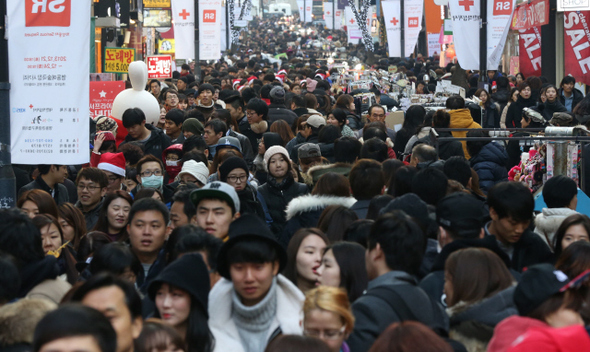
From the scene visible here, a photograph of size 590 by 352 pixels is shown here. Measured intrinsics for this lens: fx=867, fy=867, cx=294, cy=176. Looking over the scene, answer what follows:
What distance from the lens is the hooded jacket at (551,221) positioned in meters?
5.83

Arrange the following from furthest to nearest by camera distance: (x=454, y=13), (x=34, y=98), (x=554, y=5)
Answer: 1. (x=554, y=5)
2. (x=454, y=13)
3. (x=34, y=98)

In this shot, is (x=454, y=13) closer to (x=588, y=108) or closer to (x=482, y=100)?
(x=482, y=100)

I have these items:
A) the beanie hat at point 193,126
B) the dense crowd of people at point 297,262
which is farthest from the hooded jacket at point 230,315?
the beanie hat at point 193,126

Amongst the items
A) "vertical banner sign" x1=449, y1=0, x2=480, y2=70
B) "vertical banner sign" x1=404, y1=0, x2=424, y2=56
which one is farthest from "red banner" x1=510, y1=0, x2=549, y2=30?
"vertical banner sign" x1=404, y1=0, x2=424, y2=56

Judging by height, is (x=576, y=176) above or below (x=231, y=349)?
above

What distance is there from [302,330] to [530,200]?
6.75ft

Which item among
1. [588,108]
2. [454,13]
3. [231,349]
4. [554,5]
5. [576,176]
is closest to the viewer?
[231,349]

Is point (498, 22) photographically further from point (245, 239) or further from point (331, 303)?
point (331, 303)

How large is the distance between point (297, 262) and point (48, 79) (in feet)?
7.80

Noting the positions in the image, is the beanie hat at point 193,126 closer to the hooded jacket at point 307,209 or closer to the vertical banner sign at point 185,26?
the hooded jacket at point 307,209

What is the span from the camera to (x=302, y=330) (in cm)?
392

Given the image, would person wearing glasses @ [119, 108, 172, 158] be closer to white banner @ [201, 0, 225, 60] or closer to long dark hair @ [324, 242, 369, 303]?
long dark hair @ [324, 242, 369, 303]

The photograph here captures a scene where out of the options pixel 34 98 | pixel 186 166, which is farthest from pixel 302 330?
pixel 186 166

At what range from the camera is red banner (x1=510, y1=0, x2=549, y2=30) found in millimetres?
17578
